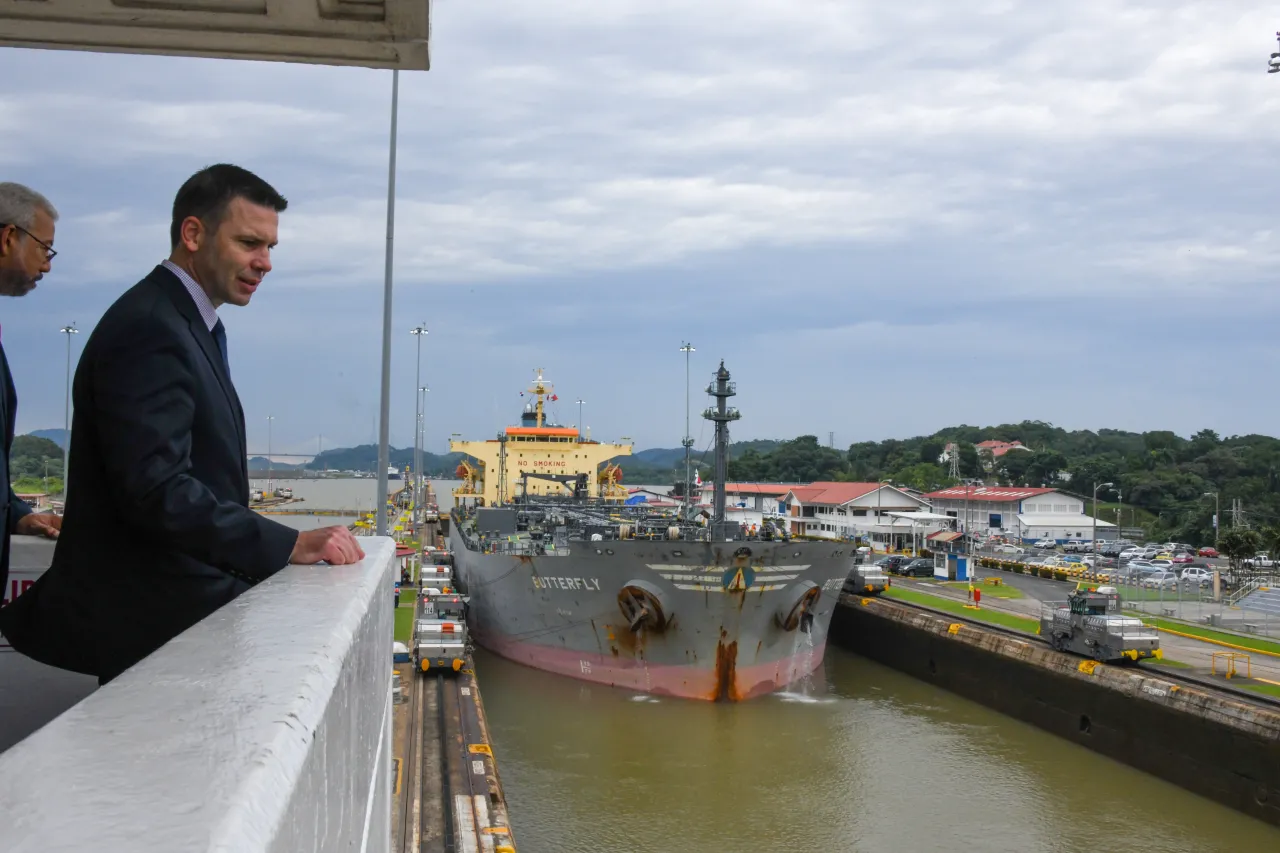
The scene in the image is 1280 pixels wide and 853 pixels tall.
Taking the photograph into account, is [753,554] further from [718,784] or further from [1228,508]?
[1228,508]

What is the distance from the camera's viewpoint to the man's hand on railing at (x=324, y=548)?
6.86 feet

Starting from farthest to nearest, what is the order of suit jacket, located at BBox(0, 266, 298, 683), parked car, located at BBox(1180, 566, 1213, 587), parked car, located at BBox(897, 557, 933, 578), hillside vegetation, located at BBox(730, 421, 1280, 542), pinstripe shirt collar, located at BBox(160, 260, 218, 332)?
hillside vegetation, located at BBox(730, 421, 1280, 542) → parked car, located at BBox(897, 557, 933, 578) → parked car, located at BBox(1180, 566, 1213, 587) → pinstripe shirt collar, located at BBox(160, 260, 218, 332) → suit jacket, located at BBox(0, 266, 298, 683)

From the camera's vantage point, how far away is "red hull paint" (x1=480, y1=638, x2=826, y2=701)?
1745 cm

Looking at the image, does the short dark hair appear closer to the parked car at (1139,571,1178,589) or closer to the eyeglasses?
the eyeglasses

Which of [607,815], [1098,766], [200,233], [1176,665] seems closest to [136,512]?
[200,233]

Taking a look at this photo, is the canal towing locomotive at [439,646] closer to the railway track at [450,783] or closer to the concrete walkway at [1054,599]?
the railway track at [450,783]

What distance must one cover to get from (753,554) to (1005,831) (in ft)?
19.7

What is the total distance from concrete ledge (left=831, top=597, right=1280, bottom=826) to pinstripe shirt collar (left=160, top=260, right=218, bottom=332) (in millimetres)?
14606

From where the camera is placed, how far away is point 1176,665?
1647 centimetres

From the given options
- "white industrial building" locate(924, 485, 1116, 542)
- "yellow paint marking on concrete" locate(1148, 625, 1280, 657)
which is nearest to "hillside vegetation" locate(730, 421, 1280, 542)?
"white industrial building" locate(924, 485, 1116, 542)

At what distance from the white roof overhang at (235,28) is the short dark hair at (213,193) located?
4.95 ft

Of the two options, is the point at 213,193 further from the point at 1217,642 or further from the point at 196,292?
the point at 1217,642

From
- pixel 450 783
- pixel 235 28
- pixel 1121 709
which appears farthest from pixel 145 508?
pixel 1121 709

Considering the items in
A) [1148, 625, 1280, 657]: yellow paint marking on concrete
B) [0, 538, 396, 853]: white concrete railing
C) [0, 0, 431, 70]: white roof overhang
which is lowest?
[1148, 625, 1280, 657]: yellow paint marking on concrete
